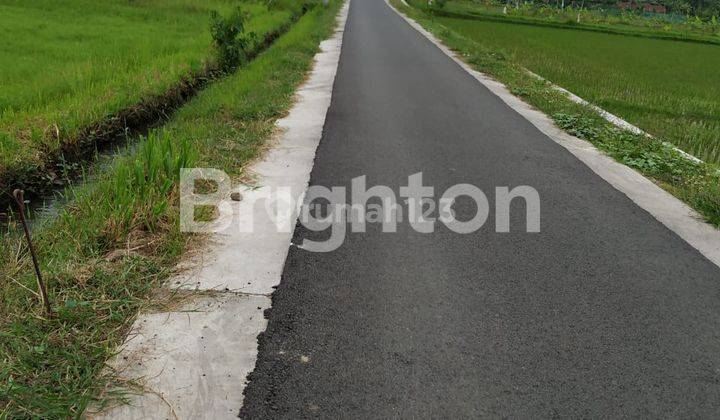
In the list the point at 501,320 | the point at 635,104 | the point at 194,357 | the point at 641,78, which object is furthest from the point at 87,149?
the point at 641,78

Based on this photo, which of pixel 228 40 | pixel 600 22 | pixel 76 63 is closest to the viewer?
pixel 76 63

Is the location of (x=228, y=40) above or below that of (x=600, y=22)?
below

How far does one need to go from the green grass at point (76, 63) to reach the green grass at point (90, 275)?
4.78 feet

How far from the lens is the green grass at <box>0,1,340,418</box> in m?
2.24

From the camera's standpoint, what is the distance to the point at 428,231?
415cm

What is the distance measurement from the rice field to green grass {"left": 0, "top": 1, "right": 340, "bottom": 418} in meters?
6.28

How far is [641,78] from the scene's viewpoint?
1406 cm

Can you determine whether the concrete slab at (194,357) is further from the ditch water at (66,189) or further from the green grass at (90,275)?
the ditch water at (66,189)

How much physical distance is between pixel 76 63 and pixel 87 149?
129 inches

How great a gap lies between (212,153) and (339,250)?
2.26 m

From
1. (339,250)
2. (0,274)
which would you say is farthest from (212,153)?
(0,274)

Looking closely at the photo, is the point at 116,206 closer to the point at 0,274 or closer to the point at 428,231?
the point at 0,274

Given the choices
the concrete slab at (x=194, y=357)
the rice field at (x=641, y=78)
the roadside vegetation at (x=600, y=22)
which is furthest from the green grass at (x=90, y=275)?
the roadside vegetation at (x=600, y=22)

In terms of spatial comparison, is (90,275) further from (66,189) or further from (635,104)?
(635,104)
